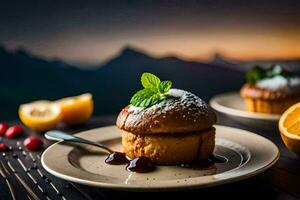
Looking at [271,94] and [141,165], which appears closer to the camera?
[141,165]

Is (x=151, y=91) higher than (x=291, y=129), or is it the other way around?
(x=151, y=91)

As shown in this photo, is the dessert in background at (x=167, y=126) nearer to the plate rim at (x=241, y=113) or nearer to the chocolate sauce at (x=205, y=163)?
the chocolate sauce at (x=205, y=163)

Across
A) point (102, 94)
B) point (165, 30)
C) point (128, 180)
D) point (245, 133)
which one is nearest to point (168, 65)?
point (165, 30)

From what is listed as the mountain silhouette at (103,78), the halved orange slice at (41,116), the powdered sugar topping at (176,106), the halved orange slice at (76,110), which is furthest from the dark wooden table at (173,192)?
the mountain silhouette at (103,78)

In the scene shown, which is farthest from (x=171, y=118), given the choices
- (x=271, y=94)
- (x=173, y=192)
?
(x=271, y=94)

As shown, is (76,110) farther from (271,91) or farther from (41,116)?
(271,91)

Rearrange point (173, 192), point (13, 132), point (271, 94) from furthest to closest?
point (271, 94), point (13, 132), point (173, 192)

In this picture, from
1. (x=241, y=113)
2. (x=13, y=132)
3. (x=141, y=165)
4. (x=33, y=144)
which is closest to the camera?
(x=141, y=165)
